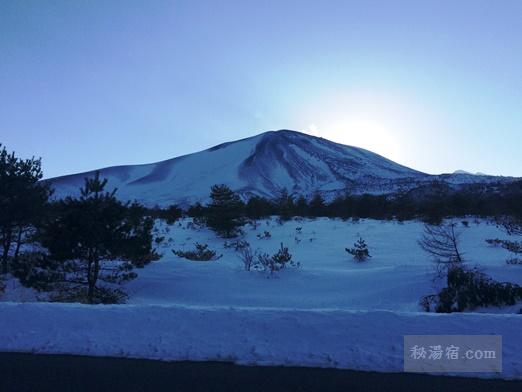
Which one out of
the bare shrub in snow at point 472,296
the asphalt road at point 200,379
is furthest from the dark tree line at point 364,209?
the asphalt road at point 200,379

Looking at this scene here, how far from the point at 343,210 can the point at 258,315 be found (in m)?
23.8

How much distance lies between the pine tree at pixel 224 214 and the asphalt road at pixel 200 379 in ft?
52.8

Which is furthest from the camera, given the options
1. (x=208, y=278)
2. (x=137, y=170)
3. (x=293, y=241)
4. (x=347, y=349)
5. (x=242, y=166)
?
(x=137, y=170)

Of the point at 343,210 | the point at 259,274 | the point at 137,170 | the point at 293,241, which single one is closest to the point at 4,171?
the point at 259,274

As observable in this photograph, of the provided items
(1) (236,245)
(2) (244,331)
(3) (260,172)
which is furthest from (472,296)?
(3) (260,172)

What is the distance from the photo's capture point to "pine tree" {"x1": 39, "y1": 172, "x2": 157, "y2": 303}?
979cm

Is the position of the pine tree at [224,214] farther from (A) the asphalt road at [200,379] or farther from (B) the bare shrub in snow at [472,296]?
(A) the asphalt road at [200,379]

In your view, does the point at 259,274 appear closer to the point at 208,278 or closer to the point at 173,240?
the point at 208,278

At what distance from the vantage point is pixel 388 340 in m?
4.42

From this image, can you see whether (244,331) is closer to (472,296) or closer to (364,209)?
(472,296)

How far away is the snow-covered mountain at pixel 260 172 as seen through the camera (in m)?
101

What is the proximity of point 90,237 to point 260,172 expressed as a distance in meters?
108

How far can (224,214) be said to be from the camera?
2044 cm

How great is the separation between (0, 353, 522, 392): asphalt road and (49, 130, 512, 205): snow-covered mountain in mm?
80521
